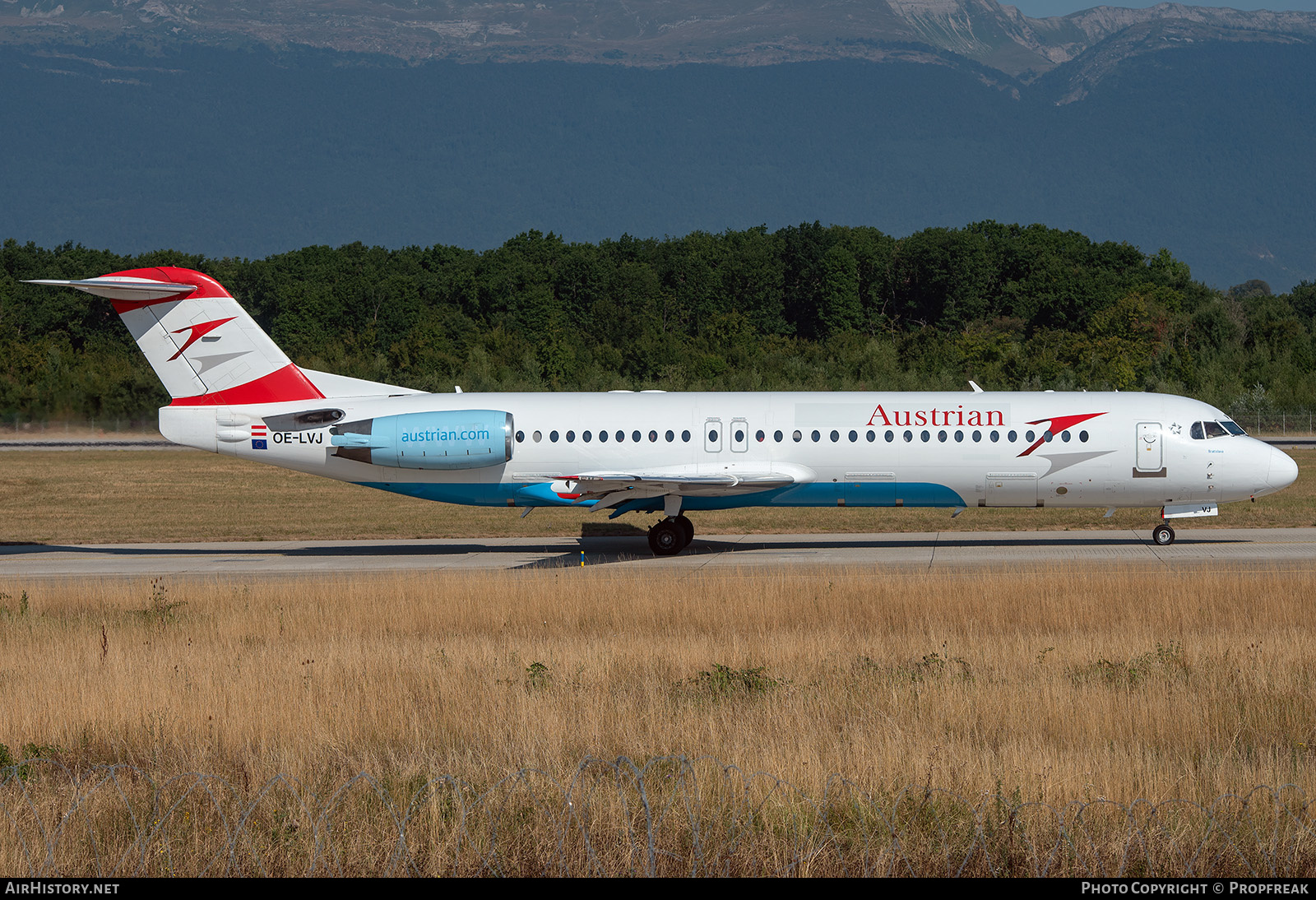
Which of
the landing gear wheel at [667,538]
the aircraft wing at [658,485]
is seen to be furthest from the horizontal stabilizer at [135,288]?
the landing gear wheel at [667,538]

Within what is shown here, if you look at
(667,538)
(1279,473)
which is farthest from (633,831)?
(1279,473)

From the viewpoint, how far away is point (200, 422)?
88.5 ft

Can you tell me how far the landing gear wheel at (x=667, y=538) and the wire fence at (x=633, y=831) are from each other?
17.1 metres

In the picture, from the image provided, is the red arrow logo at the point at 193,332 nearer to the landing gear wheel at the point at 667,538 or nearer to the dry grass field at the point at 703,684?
the dry grass field at the point at 703,684

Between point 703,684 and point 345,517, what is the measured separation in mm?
24351

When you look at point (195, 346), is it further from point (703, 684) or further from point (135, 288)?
point (703, 684)

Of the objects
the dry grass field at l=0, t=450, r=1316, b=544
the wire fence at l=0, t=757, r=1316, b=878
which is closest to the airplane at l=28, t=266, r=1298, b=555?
the dry grass field at l=0, t=450, r=1316, b=544

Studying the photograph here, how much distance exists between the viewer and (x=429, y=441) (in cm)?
2673

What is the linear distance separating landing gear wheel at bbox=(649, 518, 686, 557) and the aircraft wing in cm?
84

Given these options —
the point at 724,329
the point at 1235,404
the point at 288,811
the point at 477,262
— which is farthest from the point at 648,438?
the point at 477,262

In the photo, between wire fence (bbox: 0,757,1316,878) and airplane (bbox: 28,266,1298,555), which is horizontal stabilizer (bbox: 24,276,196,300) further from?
wire fence (bbox: 0,757,1316,878)

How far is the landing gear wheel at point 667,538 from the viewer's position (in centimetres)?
2734

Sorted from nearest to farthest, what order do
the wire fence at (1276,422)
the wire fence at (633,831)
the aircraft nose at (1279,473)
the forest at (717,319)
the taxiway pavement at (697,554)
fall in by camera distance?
the wire fence at (633,831) → the taxiway pavement at (697,554) → the aircraft nose at (1279,473) → the wire fence at (1276,422) → the forest at (717,319)
